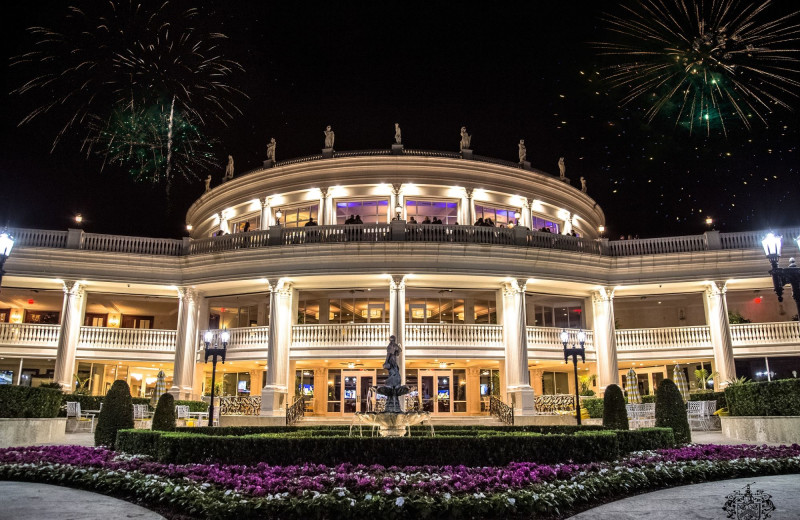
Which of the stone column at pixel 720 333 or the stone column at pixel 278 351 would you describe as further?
the stone column at pixel 720 333

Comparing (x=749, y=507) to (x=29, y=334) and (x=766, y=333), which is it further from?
(x=29, y=334)

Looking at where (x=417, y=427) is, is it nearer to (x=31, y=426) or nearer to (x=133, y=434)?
(x=133, y=434)

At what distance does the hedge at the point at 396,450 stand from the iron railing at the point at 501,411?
12.6 metres

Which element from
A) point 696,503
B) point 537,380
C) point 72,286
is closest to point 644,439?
point 696,503

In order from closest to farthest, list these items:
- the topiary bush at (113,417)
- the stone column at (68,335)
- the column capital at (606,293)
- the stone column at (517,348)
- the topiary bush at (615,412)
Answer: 1. the topiary bush at (113,417)
2. the topiary bush at (615,412)
3. the stone column at (517,348)
4. the stone column at (68,335)
5. the column capital at (606,293)

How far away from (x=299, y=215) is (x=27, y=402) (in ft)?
58.6

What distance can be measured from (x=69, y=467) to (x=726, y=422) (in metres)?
19.0

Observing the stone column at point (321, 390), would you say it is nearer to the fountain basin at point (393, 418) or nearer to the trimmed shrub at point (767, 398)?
the fountain basin at point (393, 418)

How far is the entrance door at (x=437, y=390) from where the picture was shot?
30.9 m

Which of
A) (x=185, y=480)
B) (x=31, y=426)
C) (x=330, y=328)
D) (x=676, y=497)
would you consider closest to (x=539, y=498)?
(x=676, y=497)

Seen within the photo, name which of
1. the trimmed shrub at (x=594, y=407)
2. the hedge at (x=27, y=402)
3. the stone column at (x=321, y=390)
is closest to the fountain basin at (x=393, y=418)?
the hedge at (x=27, y=402)

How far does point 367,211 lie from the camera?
33.6 m

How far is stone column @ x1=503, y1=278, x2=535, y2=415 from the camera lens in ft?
89.2

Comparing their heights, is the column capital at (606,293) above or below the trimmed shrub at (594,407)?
above
